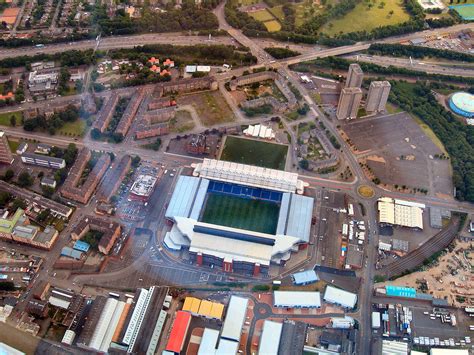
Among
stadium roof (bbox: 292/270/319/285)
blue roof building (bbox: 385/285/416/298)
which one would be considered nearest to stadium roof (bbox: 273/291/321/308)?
stadium roof (bbox: 292/270/319/285)

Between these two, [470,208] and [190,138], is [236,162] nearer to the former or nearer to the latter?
[190,138]

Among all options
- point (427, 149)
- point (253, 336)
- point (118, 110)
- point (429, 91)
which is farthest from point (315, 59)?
point (253, 336)

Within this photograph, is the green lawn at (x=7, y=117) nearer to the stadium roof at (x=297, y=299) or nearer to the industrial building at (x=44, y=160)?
the industrial building at (x=44, y=160)

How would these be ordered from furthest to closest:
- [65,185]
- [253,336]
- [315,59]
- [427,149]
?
[315,59]
[427,149]
[65,185]
[253,336]

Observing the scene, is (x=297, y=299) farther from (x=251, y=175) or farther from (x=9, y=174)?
(x=9, y=174)

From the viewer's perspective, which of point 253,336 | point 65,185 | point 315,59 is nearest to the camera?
point 253,336

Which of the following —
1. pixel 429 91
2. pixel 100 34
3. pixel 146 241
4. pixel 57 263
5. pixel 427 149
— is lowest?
pixel 57 263
